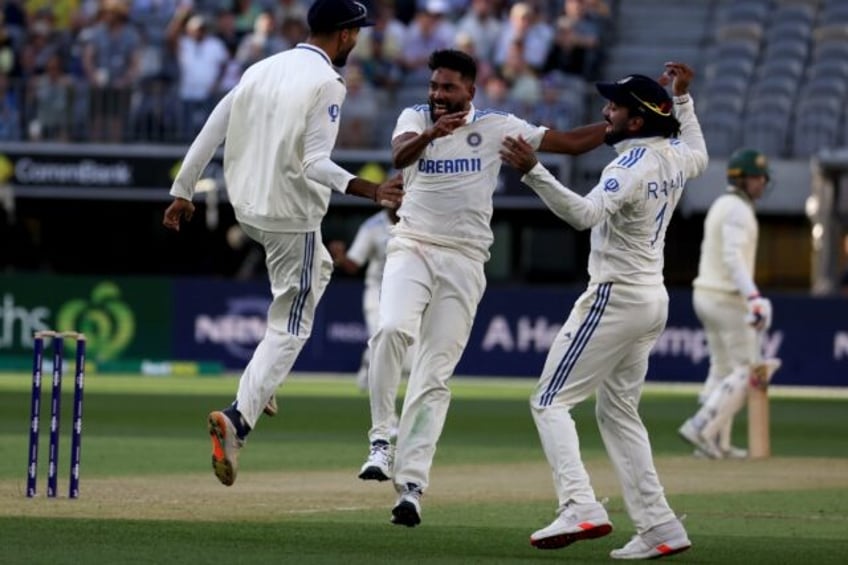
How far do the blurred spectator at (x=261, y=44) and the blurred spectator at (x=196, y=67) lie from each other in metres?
0.30

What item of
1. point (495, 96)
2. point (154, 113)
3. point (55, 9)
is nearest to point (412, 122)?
point (495, 96)

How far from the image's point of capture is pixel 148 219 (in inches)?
1264

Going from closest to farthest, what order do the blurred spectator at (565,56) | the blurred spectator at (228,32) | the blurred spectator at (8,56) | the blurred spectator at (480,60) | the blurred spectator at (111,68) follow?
the blurred spectator at (111,68)
the blurred spectator at (480,60)
the blurred spectator at (565,56)
the blurred spectator at (8,56)
the blurred spectator at (228,32)

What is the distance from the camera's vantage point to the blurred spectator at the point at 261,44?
98.8 ft

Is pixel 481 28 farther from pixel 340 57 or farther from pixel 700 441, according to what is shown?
pixel 340 57

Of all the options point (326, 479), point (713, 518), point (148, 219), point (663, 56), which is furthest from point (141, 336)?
point (713, 518)

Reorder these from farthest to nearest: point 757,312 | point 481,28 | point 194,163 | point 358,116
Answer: point 481,28, point 358,116, point 757,312, point 194,163

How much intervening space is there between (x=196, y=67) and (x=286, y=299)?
19.5 meters

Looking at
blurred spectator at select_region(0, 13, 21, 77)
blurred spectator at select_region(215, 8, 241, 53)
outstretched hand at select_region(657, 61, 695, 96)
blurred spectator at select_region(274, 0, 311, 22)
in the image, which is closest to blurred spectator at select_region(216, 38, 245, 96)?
blurred spectator at select_region(215, 8, 241, 53)

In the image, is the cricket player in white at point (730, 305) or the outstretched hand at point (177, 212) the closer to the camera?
the outstretched hand at point (177, 212)

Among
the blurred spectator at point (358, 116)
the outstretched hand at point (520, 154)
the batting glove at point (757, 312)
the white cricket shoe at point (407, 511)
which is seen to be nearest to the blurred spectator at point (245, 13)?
the blurred spectator at point (358, 116)

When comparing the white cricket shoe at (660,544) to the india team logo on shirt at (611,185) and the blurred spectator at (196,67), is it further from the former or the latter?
the blurred spectator at (196,67)

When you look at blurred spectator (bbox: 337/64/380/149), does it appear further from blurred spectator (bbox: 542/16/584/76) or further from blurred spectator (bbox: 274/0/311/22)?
blurred spectator (bbox: 542/16/584/76)

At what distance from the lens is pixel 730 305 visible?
16.6 meters
